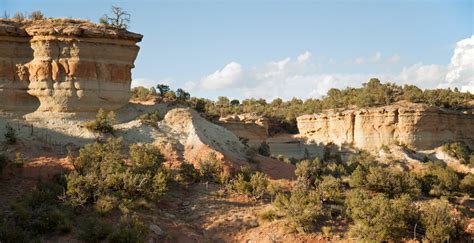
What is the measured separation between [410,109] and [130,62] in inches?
865

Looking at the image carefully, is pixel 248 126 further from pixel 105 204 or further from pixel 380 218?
pixel 105 204

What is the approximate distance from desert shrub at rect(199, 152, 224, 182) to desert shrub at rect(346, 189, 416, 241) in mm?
5339

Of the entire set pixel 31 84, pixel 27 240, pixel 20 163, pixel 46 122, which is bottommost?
pixel 27 240

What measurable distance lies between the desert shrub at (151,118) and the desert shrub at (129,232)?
856 cm

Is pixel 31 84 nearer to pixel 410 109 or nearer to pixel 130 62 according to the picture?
pixel 130 62

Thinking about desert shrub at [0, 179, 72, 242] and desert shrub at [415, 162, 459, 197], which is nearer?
desert shrub at [0, 179, 72, 242]

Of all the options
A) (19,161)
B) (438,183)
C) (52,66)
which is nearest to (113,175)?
(19,161)

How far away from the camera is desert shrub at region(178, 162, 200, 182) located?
16.6 metres

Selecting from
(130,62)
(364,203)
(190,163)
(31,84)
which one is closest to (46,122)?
(31,84)

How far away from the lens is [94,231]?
10.7 metres

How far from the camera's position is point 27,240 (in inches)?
395

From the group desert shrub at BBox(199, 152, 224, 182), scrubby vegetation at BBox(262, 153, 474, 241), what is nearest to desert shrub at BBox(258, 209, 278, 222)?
scrubby vegetation at BBox(262, 153, 474, 241)

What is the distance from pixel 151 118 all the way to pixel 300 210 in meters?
9.81

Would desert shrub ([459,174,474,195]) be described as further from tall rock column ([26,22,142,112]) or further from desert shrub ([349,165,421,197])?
tall rock column ([26,22,142,112])
